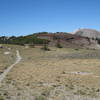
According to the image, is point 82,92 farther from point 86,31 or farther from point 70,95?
point 86,31

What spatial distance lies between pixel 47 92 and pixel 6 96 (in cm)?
303

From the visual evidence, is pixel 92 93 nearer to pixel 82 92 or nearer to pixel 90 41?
pixel 82 92

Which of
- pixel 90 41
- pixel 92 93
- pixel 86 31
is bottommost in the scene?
pixel 92 93

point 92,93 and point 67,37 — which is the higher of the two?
point 67,37

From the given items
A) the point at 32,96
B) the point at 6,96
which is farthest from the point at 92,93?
the point at 6,96

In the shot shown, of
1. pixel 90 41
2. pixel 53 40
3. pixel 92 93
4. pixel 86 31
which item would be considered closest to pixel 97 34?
pixel 86 31

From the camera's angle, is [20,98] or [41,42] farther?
[41,42]

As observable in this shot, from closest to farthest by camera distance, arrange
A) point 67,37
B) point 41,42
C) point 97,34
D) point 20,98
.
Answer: point 20,98, point 41,42, point 67,37, point 97,34

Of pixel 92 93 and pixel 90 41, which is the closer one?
pixel 92 93

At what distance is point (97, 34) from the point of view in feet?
532

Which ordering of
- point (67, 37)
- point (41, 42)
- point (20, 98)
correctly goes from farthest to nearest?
point (67, 37), point (41, 42), point (20, 98)

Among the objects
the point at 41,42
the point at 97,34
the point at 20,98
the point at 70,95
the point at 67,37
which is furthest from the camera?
the point at 97,34

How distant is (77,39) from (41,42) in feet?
82.1

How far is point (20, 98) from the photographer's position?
11.3 metres
